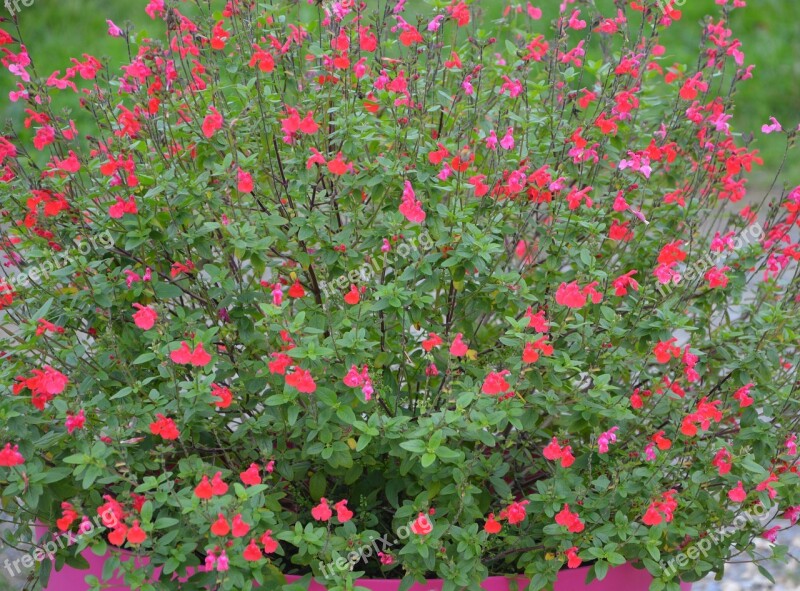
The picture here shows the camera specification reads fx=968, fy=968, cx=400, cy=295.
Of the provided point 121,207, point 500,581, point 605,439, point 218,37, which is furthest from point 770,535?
point 218,37

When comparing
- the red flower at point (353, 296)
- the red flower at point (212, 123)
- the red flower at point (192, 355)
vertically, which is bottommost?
the red flower at point (192, 355)

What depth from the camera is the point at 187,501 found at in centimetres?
218

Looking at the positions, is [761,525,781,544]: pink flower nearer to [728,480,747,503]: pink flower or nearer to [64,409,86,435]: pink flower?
[728,480,747,503]: pink flower

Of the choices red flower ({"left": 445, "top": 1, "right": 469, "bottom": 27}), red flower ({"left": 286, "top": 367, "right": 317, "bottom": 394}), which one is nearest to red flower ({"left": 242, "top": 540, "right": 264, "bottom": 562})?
red flower ({"left": 286, "top": 367, "right": 317, "bottom": 394})

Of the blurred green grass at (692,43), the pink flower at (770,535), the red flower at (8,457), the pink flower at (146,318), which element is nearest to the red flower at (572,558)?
the pink flower at (770,535)

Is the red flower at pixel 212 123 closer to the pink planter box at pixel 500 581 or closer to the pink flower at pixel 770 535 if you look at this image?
the pink planter box at pixel 500 581

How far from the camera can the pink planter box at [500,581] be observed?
8.21 feet

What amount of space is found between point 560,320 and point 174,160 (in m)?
1.18

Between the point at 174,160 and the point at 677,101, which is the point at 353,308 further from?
the point at 677,101

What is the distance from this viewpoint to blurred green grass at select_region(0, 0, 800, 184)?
295 inches

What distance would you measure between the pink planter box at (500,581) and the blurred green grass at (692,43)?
5.00 m

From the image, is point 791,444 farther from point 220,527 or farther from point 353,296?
point 220,527

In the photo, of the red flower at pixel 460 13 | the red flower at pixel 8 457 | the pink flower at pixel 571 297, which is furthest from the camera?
the red flower at pixel 460 13

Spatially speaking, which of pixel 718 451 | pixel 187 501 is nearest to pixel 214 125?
pixel 187 501
